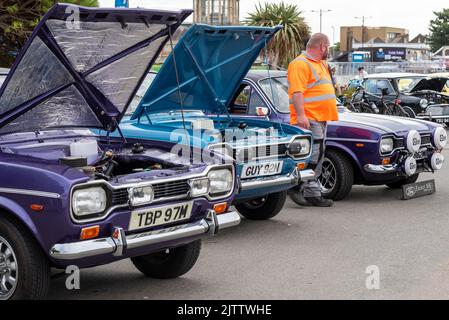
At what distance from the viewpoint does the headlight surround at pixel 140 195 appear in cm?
459

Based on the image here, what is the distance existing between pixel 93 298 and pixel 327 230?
3.00m

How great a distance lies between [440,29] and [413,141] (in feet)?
319

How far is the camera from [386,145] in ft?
28.9

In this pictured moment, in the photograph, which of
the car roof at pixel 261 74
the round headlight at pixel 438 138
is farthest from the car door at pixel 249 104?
the round headlight at pixel 438 138

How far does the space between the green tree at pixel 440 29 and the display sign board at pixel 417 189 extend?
94541 mm

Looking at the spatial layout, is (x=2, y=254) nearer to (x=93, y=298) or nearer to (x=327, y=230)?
(x=93, y=298)

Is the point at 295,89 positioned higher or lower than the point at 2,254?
higher

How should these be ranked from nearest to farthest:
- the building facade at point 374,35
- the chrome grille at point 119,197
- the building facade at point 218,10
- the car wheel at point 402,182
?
1. the chrome grille at point 119,197
2. the car wheel at point 402,182
3. the building facade at point 218,10
4. the building facade at point 374,35

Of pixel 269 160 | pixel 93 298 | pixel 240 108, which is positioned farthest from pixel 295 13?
pixel 93 298

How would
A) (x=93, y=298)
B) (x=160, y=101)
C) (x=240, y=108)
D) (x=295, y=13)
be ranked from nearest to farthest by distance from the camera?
(x=93, y=298), (x=160, y=101), (x=240, y=108), (x=295, y=13)

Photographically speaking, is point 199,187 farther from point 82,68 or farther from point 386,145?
point 386,145

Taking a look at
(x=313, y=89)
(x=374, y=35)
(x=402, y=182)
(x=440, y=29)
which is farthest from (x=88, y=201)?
(x=374, y=35)

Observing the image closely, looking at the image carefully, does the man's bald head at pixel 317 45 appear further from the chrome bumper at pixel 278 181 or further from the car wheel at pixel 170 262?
the car wheel at pixel 170 262
